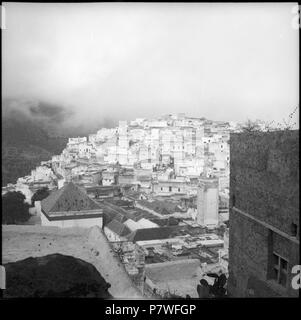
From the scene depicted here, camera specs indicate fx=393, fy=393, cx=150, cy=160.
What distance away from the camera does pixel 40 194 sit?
477cm

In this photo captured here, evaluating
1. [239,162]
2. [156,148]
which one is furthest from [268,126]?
[156,148]

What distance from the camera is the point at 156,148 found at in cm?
465

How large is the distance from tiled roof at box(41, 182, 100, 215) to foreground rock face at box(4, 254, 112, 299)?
2.69ft

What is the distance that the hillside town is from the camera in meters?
4.39

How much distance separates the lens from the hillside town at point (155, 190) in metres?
4.39

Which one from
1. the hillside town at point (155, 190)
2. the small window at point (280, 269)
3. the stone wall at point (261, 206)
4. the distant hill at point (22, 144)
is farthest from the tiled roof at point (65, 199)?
the small window at point (280, 269)

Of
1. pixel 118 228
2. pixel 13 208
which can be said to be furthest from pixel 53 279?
pixel 118 228

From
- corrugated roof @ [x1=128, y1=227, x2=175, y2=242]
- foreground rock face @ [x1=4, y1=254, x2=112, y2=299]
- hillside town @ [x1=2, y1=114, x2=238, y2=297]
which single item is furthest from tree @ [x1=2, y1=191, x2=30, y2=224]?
corrugated roof @ [x1=128, y1=227, x2=175, y2=242]

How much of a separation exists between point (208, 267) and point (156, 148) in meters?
1.69

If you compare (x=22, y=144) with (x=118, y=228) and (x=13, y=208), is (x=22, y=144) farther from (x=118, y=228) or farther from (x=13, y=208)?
(x=118, y=228)

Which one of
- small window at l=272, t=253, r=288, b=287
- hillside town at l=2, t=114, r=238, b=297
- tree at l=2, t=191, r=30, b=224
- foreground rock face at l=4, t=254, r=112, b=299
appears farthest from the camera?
hillside town at l=2, t=114, r=238, b=297

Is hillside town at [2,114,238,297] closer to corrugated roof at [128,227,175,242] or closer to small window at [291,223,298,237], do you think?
corrugated roof at [128,227,175,242]

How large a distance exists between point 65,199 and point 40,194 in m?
0.30

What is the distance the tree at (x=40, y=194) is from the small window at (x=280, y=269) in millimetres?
2759
